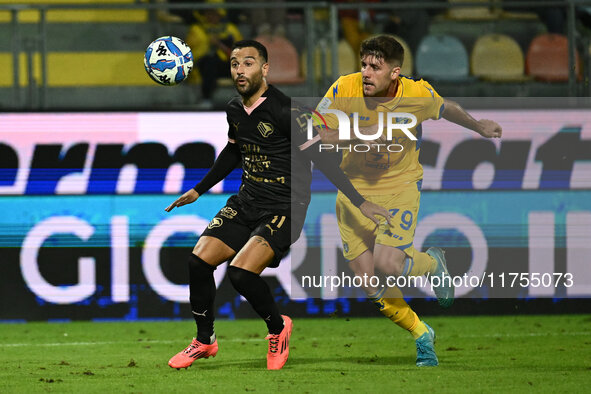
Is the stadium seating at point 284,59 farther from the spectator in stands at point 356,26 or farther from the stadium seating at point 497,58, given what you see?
the stadium seating at point 497,58

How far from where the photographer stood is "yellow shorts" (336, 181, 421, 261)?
6.35 m

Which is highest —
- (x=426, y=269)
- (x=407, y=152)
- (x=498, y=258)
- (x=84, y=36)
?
(x=84, y=36)

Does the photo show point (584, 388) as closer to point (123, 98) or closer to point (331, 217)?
point (331, 217)

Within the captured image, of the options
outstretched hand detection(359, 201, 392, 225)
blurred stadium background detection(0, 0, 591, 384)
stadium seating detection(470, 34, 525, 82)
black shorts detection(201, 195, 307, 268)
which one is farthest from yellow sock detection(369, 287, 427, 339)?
stadium seating detection(470, 34, 525, 82)

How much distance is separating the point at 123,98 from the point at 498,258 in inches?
150

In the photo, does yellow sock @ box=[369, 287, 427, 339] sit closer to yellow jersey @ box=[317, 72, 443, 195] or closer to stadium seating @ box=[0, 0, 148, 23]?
yellow jersey @ box=[317, 72, 443, 195]

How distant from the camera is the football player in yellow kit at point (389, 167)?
6289 mm

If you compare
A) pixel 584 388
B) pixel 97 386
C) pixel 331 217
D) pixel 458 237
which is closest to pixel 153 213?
pixel 331 217

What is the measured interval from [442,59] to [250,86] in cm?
393

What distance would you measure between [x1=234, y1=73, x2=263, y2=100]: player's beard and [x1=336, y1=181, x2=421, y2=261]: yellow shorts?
1049 millimetres

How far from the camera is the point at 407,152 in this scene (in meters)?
6.59

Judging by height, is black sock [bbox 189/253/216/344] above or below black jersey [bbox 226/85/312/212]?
below

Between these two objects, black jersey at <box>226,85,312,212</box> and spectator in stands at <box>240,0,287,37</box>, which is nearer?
black jersey at <box>226,85,312,212</box>

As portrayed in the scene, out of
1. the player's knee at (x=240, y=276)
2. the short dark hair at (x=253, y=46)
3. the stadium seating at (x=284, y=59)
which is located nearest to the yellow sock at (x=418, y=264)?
the player's knee at (x=240, y=276)
